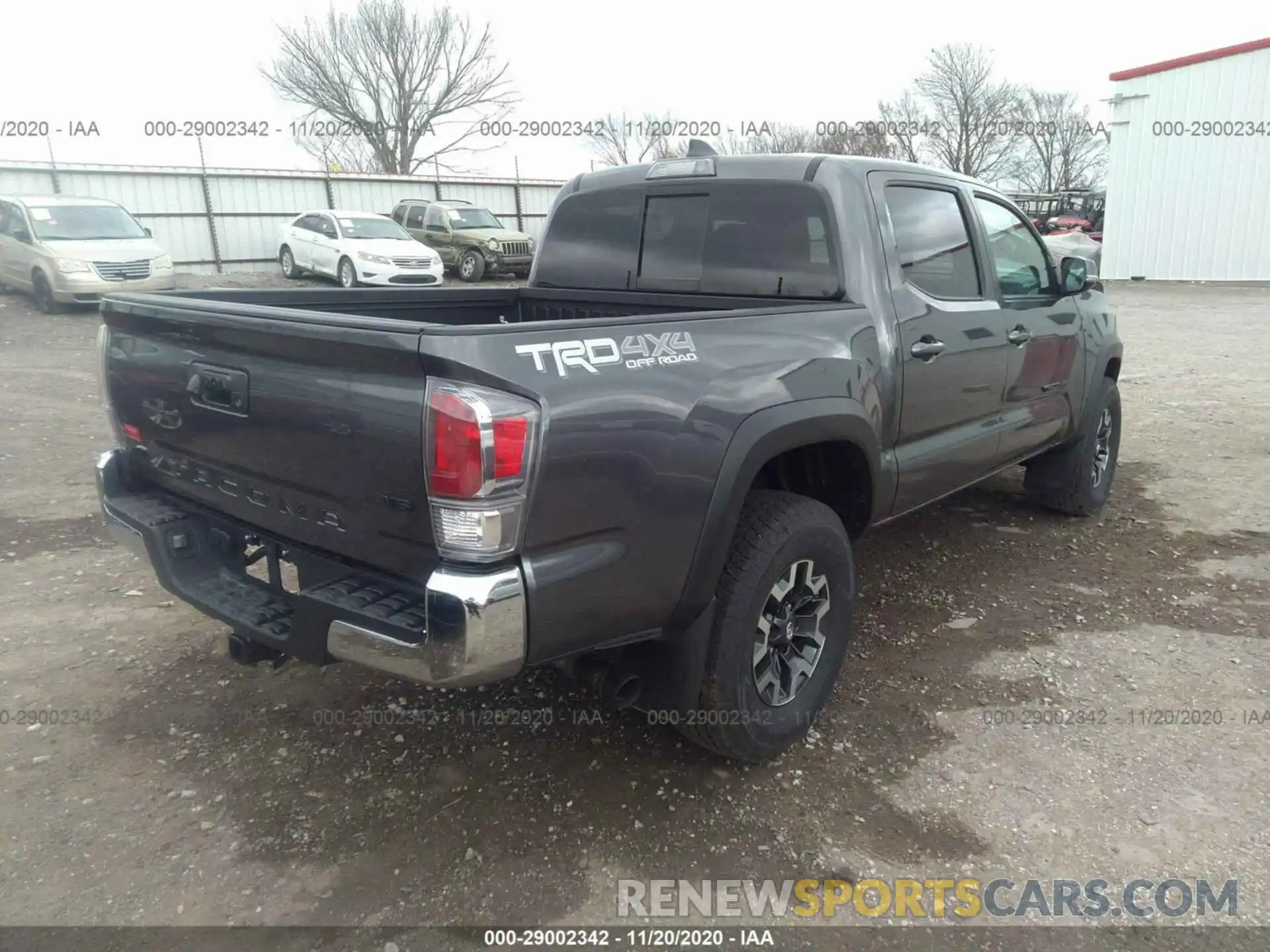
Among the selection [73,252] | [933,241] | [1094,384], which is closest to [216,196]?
[73,252]

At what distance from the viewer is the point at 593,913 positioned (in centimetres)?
237

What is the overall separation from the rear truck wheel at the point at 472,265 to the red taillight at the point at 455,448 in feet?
59.5

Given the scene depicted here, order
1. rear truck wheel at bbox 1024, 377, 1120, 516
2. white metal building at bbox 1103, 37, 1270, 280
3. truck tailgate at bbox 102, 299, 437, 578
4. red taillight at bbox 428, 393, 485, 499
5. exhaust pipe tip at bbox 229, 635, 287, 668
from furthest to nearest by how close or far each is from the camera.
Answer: white metal building at bbox 1103, 37, 1270, 280, rear truck wheel at bbox 1024, 377, 1120, 516, exhaust pipe tip at bbox 229, 635, 287, 668, truck tailgate at bbox 102, 299, 437, 578, red taillight at bbox 428, 393, 485, 499

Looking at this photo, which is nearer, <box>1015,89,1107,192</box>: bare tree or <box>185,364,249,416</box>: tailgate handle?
<box>185,364,249,416</box>: tailgate handle

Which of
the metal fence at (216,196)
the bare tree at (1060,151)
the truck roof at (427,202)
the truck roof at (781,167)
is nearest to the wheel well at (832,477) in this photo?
the truck roof at (781,167)

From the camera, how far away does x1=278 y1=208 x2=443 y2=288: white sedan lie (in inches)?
664

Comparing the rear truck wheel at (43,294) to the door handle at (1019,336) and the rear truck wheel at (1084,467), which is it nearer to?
the rear truck wheel at (1084,467)

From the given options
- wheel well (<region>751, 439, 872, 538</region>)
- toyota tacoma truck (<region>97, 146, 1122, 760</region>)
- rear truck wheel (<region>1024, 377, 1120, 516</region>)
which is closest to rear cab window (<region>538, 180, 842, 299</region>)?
toyota tacoma truck (<region>97, 146, 1122, 760</region>)

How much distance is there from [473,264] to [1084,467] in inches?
639

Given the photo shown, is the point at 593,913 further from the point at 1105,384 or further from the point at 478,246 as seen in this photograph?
the point at 478,246

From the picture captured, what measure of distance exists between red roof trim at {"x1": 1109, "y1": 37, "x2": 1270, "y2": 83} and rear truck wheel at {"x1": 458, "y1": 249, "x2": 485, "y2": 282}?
15935 millimetres

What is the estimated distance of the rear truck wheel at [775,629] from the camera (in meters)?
2.68

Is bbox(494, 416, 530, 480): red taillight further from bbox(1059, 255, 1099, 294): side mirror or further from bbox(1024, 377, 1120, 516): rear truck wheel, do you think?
bbox(1024, 377, 1120, 516): rear truck wheel

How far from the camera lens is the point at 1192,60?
20578 millimetres
